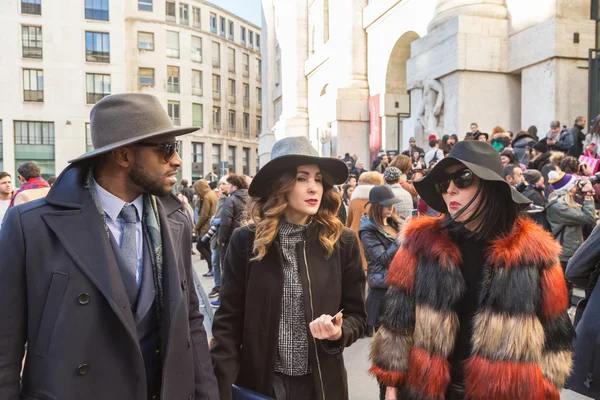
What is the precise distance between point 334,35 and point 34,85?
95.0 ft

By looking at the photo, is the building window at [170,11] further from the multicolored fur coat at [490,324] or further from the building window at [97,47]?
the multicolored fur coat at [490,324]

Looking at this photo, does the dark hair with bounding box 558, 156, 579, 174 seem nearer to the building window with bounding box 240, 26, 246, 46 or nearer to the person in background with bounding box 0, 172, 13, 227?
the person in background with bounding box 0, 172, 13, 227

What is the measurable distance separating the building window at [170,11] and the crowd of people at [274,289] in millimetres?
52304

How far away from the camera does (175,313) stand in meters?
1.88

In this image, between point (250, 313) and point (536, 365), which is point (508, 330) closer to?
point (536, 365)

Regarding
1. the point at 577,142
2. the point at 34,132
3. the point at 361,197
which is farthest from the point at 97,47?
the point at 577,142

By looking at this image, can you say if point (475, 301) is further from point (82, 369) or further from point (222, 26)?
point (222, 26)

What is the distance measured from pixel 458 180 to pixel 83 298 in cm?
163

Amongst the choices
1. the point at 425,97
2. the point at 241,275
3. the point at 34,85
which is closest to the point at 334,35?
the point at 425,97

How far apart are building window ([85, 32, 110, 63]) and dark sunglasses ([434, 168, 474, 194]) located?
4671cm

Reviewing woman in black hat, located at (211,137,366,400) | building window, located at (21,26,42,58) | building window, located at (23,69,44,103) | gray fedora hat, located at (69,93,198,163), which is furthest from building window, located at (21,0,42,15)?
gray fedora hat, located at (69,93,198,163)

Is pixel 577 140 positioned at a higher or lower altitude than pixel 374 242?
higher

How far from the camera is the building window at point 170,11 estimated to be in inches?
1969

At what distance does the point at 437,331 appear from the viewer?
7.11 ft
